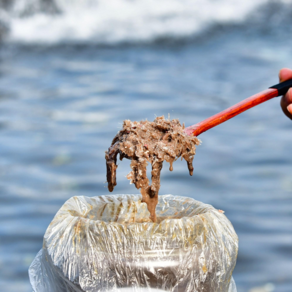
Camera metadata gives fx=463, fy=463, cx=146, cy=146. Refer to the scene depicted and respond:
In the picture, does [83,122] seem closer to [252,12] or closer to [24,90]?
[24,90]

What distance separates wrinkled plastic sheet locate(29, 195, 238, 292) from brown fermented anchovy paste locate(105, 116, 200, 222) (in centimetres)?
14

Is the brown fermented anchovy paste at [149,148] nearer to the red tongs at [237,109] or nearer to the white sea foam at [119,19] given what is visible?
the red tongs at [237,109]

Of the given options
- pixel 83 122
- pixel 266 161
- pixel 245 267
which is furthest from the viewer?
pixel 83 122

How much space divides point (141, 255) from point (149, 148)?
1.14 ft

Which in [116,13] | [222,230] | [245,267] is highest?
[116,13]

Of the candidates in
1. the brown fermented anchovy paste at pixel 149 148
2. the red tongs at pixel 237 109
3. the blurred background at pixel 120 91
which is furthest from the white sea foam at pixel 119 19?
the brown fermented anchovy paste at pixel 149 148

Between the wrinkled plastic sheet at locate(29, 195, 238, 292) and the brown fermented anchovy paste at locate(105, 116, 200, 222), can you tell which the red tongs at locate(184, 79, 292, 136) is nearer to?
the brown fermented anchovy paste at locate(105, 116, 200, 222)

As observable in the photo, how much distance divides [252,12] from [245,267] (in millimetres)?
5253

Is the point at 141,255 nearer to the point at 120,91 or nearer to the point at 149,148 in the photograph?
the point at 149,148

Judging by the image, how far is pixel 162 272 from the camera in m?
1.49

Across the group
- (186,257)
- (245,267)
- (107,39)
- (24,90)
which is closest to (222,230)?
(186,257)

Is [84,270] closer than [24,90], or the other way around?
[84,270]

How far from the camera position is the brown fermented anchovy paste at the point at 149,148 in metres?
1.45

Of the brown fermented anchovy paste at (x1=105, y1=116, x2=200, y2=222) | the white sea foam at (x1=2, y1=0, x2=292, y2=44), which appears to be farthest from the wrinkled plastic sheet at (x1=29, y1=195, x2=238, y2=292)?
the white sea foam at (x1=2, y1=0, x2=292, y2=44)
